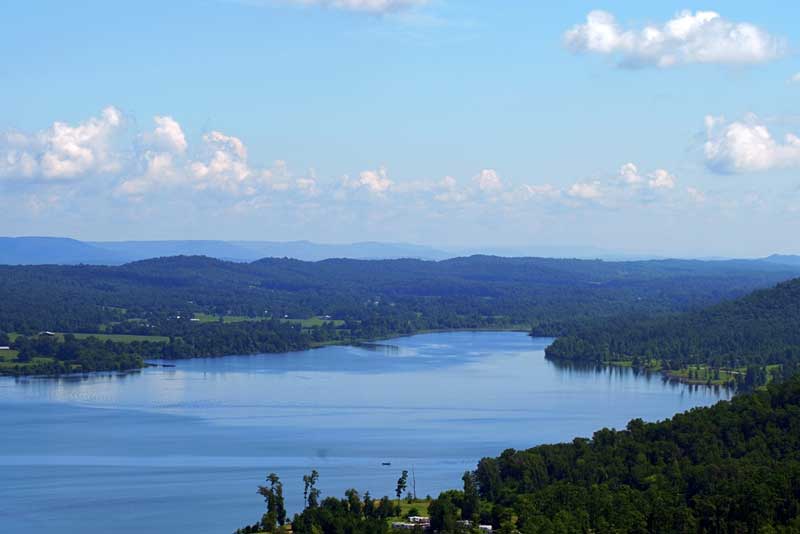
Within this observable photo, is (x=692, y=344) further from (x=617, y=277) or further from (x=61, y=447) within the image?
(x=617, y=277)

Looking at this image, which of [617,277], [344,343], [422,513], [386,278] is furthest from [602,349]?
[617,277]

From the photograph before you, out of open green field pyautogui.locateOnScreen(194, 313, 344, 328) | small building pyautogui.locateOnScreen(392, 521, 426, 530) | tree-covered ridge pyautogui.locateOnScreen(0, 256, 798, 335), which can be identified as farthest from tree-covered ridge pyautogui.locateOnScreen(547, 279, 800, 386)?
small building pyautogui.locateOnScreen(392, 521, 426, 530)

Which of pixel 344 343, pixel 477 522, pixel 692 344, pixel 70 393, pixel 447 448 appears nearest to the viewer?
pixel 477 522

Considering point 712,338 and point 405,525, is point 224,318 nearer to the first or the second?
point 712,338

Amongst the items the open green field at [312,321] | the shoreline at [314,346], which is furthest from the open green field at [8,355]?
the open green field at [312,321]

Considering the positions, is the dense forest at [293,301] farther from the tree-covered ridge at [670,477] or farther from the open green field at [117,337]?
the tree-covered ridge at [670,477]

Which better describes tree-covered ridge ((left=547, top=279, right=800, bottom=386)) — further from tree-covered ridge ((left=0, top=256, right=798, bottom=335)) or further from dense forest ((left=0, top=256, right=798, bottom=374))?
tree-covered ridge ((left=0, top=256, right=798, bottom=335))
